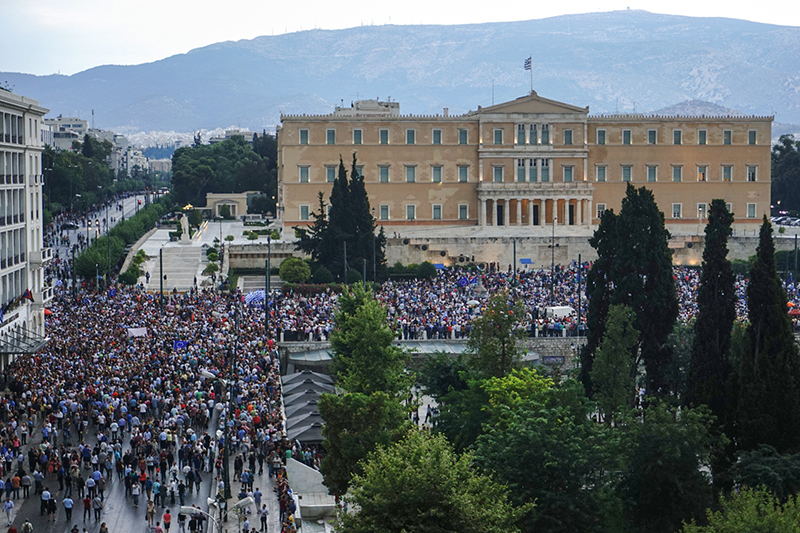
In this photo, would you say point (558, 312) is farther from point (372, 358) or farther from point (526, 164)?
point (526, 164)

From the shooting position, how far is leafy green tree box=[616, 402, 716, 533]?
24.5m

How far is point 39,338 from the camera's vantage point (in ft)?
140

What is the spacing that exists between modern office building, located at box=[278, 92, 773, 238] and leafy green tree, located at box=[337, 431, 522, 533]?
5890 centimetres

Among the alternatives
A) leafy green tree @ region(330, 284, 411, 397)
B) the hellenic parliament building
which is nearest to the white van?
leafy green tree @ region(330, 284, 411, 397)

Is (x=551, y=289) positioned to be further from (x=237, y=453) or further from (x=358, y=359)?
(x=237, y=453)

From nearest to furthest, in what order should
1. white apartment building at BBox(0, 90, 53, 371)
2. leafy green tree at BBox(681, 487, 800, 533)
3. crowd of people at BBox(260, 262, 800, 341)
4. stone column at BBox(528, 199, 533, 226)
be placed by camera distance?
1. leafy green tree at BBox(681, 487, 800, 533)
2. white apartment building at BBox(0, 90, 53, 371)
3. crowd of people at BBox(260, 262, 800, 341)
4. stone column at BBox(528, 199, 533, 226)

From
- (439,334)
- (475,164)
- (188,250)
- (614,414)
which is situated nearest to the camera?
(614,414)

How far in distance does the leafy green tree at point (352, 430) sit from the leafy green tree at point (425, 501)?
7.16 metres

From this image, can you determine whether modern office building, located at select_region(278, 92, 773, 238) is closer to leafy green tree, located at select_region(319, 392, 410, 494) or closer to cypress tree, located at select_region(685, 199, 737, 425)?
cypress tree, located at select_region(685, 199, 737, 425)

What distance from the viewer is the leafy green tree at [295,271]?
204ft

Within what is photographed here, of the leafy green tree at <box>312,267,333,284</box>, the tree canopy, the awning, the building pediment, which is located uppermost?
the building pediment

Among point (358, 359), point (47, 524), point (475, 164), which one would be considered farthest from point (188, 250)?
point (47, 524)

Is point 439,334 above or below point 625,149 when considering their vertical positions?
below

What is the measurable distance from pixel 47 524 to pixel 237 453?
6.26 meters
